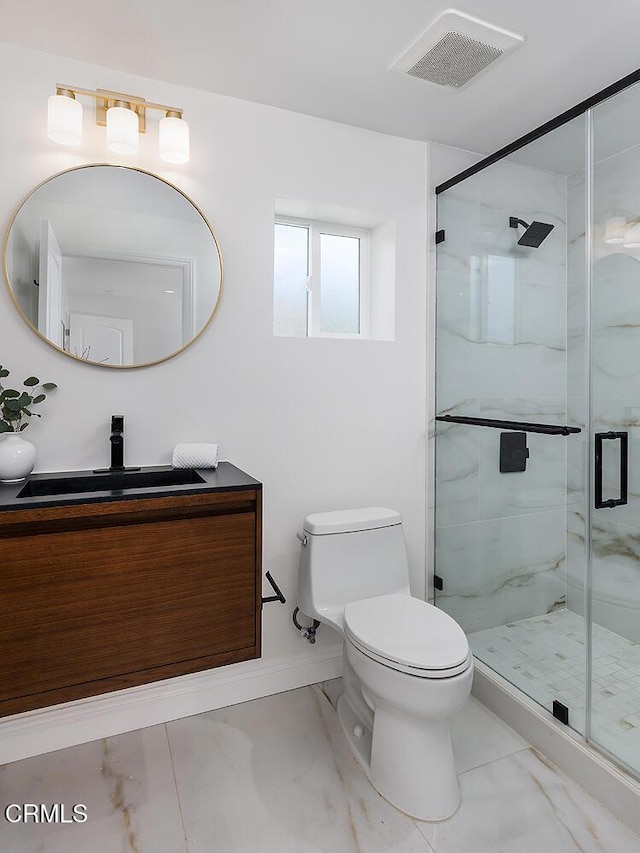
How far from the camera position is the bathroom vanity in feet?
4.32

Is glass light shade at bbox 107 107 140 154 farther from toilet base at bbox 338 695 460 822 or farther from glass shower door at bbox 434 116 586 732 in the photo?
toilet base at bbox 338 695 460 822

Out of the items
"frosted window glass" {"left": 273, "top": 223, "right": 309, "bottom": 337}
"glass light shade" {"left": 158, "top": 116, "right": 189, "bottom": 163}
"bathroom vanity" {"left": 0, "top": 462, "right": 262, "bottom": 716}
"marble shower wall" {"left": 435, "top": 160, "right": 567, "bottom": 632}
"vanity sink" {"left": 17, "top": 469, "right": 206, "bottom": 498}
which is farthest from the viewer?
"frosted window glass" {"left": 273, "top": 223, "right": 309, "bottom": 337}

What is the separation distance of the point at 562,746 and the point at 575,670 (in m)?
0.24

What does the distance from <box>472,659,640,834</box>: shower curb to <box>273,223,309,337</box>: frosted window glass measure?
Answer: 64.0 inches

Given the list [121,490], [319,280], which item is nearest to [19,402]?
[121,490]

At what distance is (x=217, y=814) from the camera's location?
1.52 metres

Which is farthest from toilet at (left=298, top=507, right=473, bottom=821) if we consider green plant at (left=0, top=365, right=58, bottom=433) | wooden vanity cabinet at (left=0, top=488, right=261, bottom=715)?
green plant at (left=0, top=365, right=58, bottom=433)

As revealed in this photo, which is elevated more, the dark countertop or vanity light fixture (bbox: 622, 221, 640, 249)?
vanity light fixture (bbox: 622, 221, 640, 249)

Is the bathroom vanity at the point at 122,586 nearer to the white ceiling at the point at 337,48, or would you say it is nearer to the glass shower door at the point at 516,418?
the glass shower door at the point at 516,418

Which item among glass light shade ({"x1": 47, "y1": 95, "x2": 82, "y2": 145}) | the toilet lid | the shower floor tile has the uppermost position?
glass light shade ({"x1": 47, "y1": 95, "x2": 82, "y2": 145})

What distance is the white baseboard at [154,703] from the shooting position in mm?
1747

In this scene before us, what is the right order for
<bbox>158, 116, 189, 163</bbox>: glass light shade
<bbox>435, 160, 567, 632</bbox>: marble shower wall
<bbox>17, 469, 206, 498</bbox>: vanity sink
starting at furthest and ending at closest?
<bbox>435, 160, 567, 632</bbox>: marble shower wall, <bbox>158, 116, 189, 163</bbox>: glass light shade, <bbox>17, 469, 206, 498</bbox>: vanity sink

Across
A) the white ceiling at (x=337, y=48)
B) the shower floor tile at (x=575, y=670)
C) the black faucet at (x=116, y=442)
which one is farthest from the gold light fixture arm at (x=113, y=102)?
the shower floor tile at (x=575, y=670)

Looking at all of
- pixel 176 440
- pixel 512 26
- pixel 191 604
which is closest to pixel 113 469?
pixel 176 440
